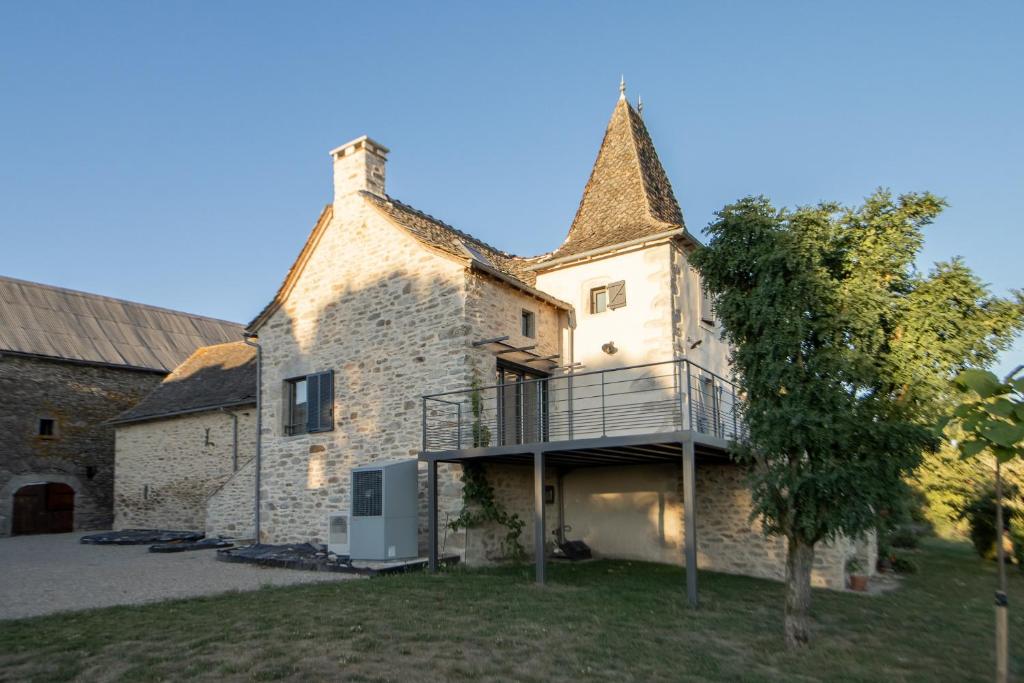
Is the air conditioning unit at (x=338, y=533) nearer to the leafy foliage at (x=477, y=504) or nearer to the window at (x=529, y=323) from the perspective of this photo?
the leafy foliage at (x=477, y=504)

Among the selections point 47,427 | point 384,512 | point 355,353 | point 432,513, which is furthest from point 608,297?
point 47,427

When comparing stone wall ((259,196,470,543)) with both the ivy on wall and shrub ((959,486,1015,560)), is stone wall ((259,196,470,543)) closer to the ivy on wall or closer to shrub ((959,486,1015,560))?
the ivy on wall

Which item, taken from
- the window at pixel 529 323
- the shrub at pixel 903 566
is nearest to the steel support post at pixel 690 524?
the window at pixel 529 323

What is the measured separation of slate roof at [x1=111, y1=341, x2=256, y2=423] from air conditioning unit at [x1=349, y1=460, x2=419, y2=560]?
6410 millimetres

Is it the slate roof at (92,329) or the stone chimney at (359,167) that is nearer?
the stone chimney at (359,167)

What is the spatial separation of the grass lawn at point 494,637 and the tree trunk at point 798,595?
0.65 ft

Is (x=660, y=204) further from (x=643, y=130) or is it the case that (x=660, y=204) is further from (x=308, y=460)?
(x=308, y=460)

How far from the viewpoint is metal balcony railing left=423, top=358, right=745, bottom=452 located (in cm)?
1305

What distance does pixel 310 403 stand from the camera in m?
15.7

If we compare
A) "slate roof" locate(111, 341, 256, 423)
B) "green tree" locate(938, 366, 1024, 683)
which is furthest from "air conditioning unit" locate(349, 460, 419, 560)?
"green tree" locate(938, 366, 1024, 683)

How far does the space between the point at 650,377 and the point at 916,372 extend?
21.0 feet

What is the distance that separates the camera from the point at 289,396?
1645 centimetres

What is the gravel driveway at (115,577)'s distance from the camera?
377 inches

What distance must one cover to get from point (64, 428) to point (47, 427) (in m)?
0.48
